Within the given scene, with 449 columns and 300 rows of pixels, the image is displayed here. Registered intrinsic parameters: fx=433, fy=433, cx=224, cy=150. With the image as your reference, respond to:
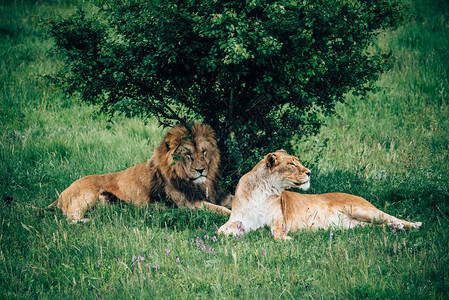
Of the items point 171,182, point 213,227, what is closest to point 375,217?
point 213,227

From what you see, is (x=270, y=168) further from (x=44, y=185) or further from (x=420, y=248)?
(x=44, y=185)

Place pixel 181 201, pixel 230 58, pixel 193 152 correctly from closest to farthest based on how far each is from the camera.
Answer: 1. pixel 230 58
2. pixel 193 152
3. pixel 181 201

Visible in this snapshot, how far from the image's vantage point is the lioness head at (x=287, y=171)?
5633 millimetres

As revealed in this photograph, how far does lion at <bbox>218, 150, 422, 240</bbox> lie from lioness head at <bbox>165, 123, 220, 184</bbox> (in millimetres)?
982

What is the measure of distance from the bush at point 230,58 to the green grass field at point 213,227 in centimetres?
80

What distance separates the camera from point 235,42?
5.50 meters

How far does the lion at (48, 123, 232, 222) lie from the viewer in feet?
21.7

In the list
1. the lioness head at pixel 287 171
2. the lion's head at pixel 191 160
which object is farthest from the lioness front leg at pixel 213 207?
the lioness head at pixel 287 171

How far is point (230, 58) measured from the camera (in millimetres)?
5656

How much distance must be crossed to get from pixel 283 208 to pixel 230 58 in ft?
6.93

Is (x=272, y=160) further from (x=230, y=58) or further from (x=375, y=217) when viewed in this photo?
(x=375, y=217)

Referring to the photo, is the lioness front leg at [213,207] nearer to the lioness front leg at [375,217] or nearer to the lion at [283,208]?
the lion at [283,208]

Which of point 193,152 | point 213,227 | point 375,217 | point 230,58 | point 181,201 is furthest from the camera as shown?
point 181,201

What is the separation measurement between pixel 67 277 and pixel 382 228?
3760 mm
